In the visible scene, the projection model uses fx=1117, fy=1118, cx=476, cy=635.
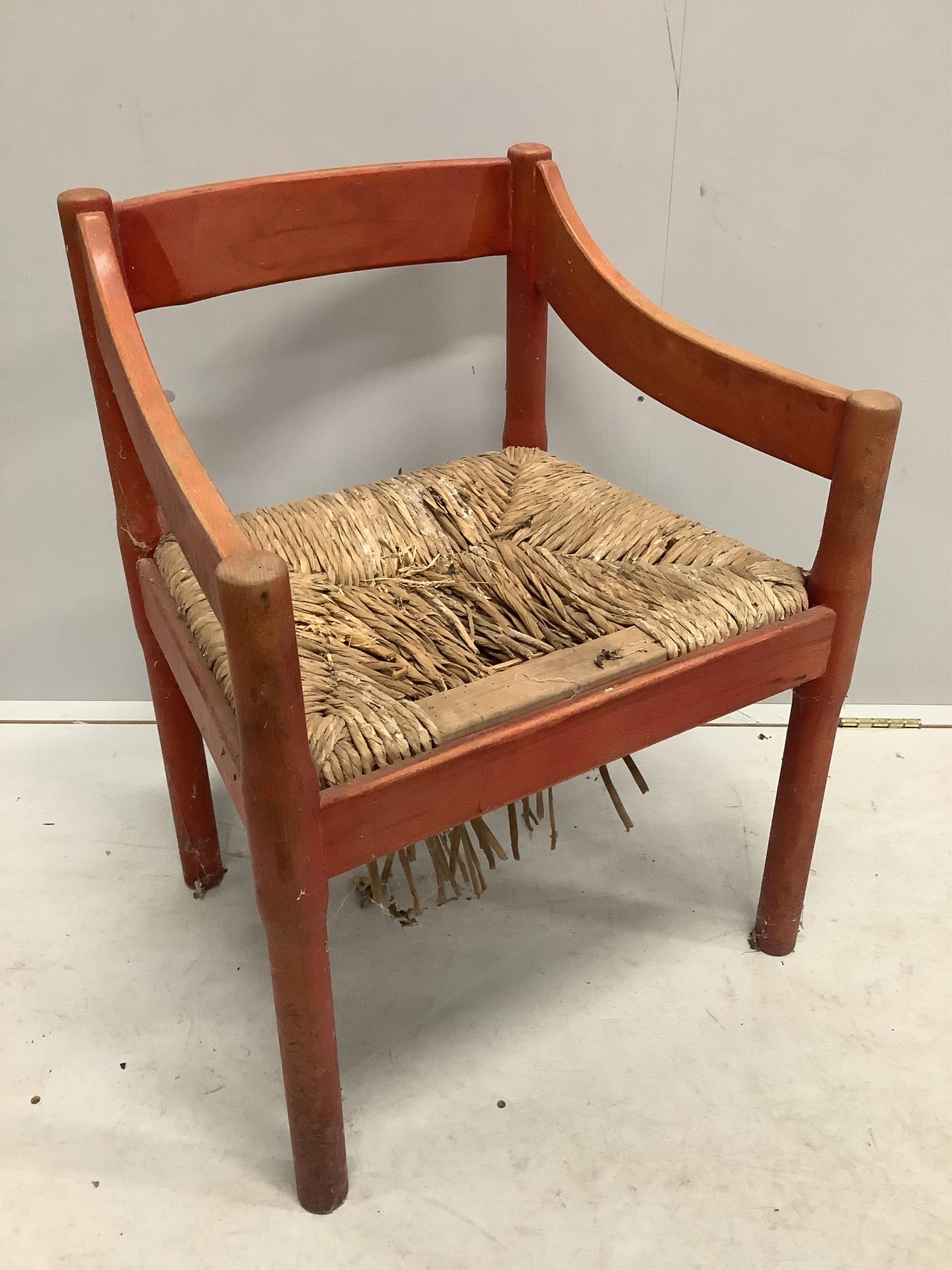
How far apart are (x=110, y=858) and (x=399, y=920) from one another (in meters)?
0.31

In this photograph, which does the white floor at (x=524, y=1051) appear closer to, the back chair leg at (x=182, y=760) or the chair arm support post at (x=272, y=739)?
the back chair leg at (x=182, y=760)

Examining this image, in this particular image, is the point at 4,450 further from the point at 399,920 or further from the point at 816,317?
the point at 816,317

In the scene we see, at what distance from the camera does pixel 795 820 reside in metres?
0.93

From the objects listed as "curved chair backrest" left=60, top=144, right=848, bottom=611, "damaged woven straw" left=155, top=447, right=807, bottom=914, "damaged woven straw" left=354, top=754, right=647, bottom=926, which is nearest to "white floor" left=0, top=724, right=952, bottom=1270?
"damaged woven straw" left=354, top=754, right=647, bottom=926

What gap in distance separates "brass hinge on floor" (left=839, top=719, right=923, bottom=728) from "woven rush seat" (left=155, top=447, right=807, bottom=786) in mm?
523

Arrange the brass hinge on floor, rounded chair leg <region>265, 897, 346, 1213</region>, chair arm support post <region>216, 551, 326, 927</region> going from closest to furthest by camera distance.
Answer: chair arm support post <region>216, 551, 326, 927</region> → rounded chair leg <region>265, 897, 346, 1213</region> → the brass hinge on floor

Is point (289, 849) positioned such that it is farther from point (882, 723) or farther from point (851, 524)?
point (882, 723)

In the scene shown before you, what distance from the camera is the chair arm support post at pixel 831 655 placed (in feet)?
2.47

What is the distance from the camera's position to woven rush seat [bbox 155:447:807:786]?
2.36 ft

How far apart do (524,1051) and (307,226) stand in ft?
2.29

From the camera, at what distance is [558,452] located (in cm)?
120

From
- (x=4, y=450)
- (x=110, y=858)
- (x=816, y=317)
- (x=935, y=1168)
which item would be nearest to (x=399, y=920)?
(x=110, y=858)

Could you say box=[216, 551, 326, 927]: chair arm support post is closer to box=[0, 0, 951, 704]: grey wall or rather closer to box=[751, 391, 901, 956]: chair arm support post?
box=[751, 391, 901, 956]: chair arm support post

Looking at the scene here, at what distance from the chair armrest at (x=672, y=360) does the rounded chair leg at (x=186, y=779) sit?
46cm
